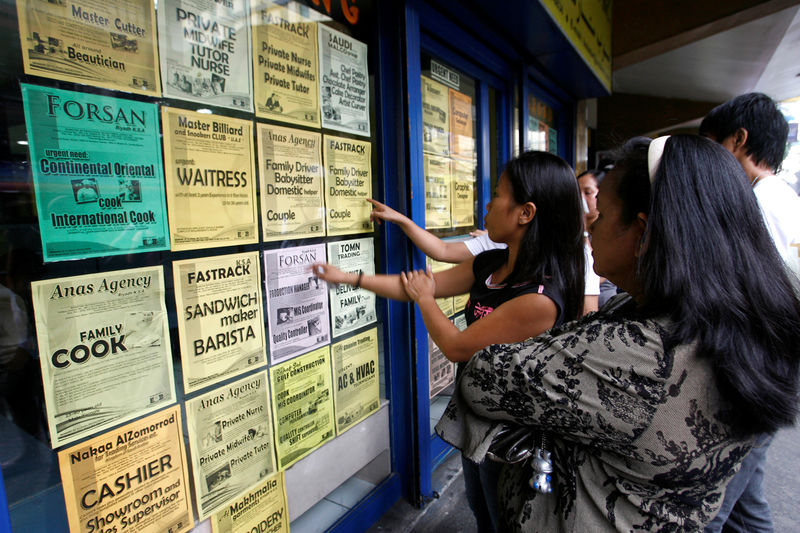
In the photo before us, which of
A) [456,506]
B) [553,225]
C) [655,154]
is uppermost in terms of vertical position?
[655,154]

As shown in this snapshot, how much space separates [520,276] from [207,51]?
3.83 feet

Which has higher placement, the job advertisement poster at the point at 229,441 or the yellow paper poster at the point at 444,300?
the yellow paper poster at the point at 444,300

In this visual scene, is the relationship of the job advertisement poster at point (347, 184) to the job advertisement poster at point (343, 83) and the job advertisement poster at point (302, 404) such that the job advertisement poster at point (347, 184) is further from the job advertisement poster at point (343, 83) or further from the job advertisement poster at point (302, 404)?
the job advertisement poster at point (302, 404)

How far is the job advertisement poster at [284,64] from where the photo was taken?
1445 mm

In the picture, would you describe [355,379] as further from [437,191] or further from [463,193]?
[463,193]

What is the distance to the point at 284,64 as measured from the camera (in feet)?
5.02

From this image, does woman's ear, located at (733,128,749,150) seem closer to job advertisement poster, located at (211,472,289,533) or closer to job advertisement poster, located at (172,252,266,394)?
job advertisement poster, located at (172,252,266,394)

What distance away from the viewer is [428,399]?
2223 mm

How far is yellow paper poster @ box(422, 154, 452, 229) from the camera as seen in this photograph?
7.64 ft

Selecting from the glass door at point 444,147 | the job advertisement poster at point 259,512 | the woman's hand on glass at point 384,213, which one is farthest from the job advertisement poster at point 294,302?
the glass door at point 444,147

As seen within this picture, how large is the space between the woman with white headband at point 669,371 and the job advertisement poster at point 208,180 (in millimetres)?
857

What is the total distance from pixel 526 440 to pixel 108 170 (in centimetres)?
115

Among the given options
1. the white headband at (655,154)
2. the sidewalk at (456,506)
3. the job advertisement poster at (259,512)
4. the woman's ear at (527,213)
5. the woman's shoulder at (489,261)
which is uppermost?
the white headband at (655,154)

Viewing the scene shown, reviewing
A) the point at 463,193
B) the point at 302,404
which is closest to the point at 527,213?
the point at 302,404
